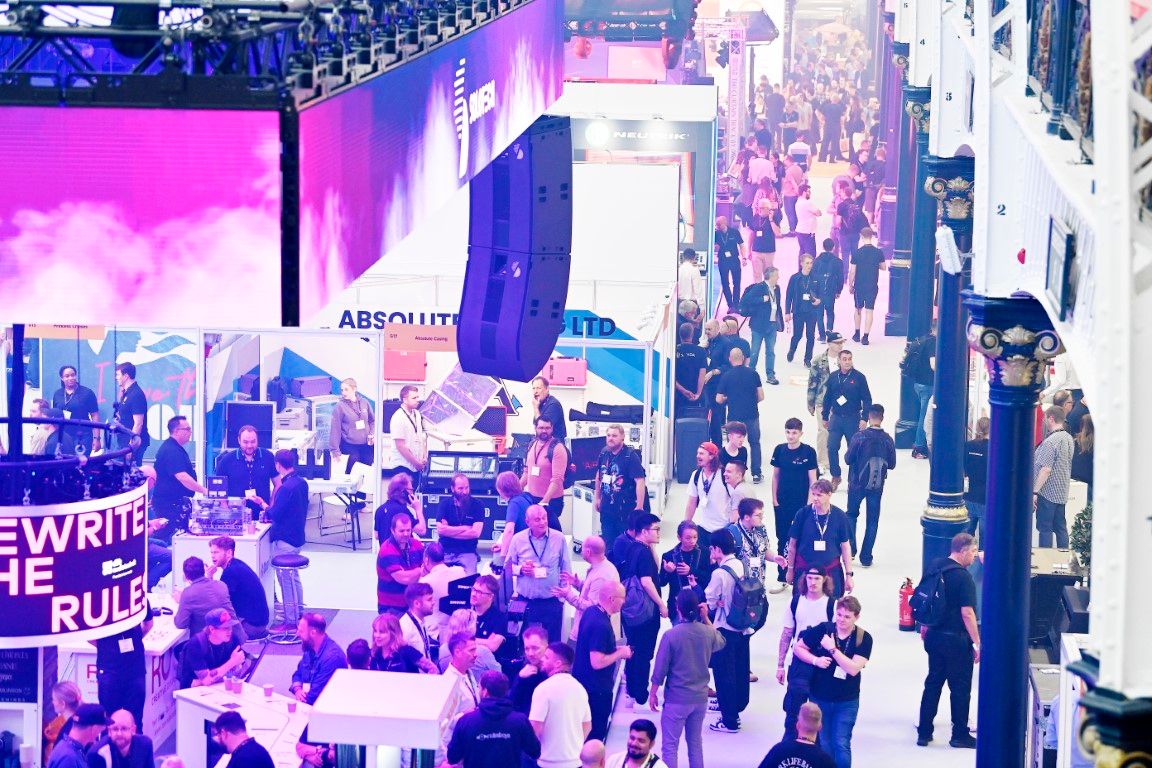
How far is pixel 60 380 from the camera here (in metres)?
16.3

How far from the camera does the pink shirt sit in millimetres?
14242

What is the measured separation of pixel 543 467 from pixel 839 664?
4.10m

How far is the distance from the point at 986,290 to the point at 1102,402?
4039 mm

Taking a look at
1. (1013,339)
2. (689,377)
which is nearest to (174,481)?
(689,377)

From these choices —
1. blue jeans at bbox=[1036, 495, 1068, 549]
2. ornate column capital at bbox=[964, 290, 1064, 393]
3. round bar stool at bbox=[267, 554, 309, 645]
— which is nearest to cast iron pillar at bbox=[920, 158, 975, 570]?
blue jeans at bbox=[1036, 495, 1068, 549]

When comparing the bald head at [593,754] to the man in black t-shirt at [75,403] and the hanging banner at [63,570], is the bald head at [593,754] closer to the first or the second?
the hanging banner at [63,570]

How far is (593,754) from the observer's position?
9.20 m

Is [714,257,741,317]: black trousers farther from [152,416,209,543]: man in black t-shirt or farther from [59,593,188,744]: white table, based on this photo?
[59,593,188,744]: white table

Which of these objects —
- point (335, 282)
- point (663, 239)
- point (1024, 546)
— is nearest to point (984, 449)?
point (663, 239)

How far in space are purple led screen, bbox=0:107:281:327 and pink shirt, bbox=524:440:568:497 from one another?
764 cm

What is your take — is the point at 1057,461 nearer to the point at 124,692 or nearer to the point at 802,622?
the point at 802,622

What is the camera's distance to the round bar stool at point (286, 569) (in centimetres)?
1323

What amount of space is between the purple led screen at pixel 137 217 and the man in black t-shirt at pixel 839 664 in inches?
193

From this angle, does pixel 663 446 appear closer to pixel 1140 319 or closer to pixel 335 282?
pixel 335 282
